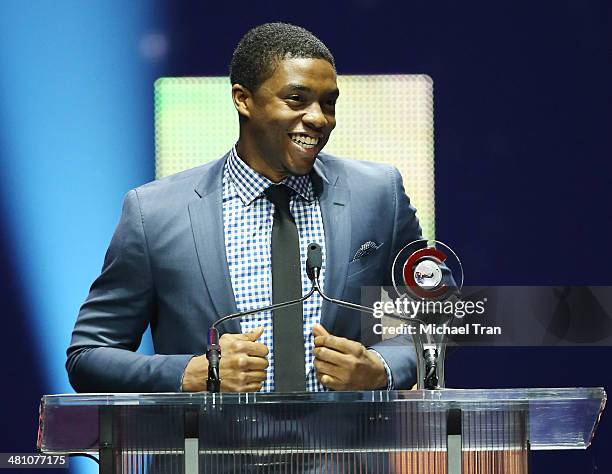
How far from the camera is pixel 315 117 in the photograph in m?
3.20

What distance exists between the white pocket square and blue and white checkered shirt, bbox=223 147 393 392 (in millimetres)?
90

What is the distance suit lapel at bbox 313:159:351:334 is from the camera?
3082 millimetres

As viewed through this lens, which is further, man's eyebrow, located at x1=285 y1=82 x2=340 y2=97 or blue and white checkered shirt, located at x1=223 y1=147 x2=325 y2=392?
man's eyebrow, located at x1=285 y1=82 x2=340 y2=97

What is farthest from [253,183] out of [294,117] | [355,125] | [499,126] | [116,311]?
[499,126]

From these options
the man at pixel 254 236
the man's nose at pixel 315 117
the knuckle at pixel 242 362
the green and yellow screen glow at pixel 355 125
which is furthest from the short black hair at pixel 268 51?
A: the knuckle at pixel 242 362

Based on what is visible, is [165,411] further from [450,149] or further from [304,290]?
[450,149]

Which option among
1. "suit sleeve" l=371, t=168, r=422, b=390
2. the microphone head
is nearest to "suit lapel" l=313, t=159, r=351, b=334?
"suit sleeve" l=371, t=168, r=422, b=390

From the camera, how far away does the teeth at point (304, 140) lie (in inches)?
127

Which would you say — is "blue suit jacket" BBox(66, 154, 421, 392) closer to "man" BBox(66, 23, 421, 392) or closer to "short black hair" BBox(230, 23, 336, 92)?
"man" BBox(66, 23, 421, 392)

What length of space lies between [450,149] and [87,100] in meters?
1.16


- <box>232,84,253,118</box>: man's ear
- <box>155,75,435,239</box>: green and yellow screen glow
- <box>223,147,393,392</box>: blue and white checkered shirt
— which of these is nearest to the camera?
<box>223,147,393,392</box>: blue and white checkered shirt

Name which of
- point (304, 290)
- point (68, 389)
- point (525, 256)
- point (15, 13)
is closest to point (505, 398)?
point (304, 290)

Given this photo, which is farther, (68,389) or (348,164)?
(68,389)

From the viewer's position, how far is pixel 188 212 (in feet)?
10.5
